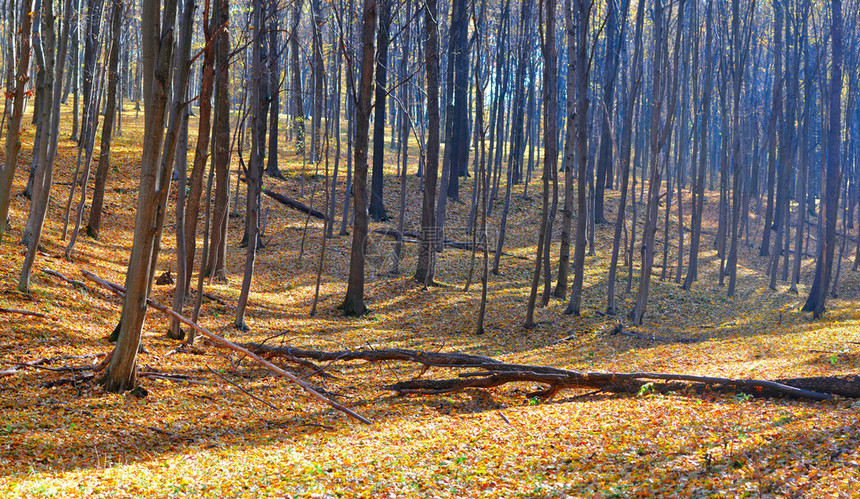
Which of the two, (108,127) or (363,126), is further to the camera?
(108,127)

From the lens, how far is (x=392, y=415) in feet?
21.9

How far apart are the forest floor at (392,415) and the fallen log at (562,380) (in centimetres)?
20

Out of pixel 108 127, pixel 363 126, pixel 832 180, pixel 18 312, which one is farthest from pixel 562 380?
pixel 832 180

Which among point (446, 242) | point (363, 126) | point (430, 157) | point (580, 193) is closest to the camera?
point (363, 126)

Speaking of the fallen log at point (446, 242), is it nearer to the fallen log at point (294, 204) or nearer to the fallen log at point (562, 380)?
the fallen log at point (294, 204)

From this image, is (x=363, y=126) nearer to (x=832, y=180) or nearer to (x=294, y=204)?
(x=294, y=204)

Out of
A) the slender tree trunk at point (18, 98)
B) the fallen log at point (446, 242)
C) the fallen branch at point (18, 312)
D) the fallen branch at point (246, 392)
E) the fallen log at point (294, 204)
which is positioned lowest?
the fallen branch at point (246, 392)

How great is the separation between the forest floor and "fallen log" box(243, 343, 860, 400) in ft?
0.65

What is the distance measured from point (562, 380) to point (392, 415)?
2181 millimetres

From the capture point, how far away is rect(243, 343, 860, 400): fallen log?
20.2 feet

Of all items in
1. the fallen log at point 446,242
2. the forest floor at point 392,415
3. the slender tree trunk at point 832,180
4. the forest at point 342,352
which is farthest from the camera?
the fallen log at point 446,242

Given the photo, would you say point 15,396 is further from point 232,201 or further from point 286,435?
point 232,201

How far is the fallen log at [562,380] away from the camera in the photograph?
6152 mm

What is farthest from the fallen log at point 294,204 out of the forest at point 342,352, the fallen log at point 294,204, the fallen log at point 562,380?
the fallen log at point 562,380
